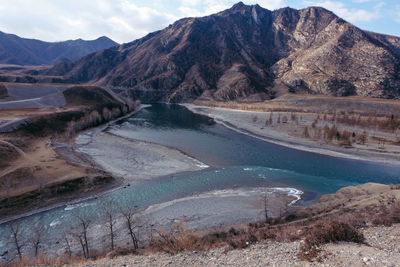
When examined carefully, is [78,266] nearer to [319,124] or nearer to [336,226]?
[336,226]

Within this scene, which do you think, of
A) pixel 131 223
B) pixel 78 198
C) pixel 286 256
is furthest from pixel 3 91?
pixel 286 256

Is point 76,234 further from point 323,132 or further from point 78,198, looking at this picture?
point 323,132

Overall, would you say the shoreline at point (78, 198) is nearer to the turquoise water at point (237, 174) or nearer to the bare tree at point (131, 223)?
the turquoise water at point (237, 174)

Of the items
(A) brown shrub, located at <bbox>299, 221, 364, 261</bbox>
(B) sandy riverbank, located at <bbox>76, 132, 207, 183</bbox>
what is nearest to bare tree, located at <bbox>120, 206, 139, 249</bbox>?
(B) sandy riverbank, located at <bbox>76, 132, 207, 183</bbox>

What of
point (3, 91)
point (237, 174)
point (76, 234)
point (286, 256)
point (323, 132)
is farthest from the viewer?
point (3, 91)

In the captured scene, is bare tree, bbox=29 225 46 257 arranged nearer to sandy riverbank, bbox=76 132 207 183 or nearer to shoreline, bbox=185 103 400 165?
sandy riverbank, bbox=76 132 207 183

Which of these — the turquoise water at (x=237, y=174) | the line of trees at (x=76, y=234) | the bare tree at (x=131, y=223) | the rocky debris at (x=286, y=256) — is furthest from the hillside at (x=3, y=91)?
the rocky debris at (x=286, y=256)
